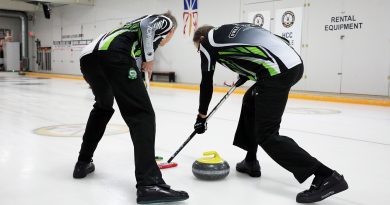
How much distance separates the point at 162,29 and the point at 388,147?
243 centimetres

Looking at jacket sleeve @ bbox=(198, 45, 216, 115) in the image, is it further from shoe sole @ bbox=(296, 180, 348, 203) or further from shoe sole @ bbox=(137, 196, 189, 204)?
shoe sole @ bbox=(296, 180, 348, 203)

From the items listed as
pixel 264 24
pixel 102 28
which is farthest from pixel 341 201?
pixel 102 28

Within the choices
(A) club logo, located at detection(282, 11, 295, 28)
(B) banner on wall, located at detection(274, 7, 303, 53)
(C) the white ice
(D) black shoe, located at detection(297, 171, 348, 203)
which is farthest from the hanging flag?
(D) black shoe, located at detection(297, 171, 348, 203)

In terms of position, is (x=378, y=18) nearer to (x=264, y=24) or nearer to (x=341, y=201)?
(x=264, y=24)

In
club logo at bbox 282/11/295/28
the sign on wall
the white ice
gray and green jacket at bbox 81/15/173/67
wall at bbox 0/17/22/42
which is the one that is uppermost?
wall at bbox 0/17/22/42

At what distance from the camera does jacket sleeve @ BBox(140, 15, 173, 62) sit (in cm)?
217

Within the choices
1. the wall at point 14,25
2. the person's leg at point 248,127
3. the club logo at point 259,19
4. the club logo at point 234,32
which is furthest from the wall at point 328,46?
the wall at point 14,25

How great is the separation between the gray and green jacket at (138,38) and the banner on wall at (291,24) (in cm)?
721

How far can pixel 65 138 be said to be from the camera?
377 cm

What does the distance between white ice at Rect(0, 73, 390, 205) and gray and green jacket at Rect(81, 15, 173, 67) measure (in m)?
0.77

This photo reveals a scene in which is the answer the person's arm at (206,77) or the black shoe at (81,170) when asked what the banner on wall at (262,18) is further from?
the black shoe at (81,170)

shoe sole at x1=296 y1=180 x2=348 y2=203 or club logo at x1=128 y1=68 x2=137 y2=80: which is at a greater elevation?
club logo at x1=128 y1=68 x2=137 y2=80

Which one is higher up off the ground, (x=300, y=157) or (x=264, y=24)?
(x=264, y=24)

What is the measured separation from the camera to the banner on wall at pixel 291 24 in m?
8.99
